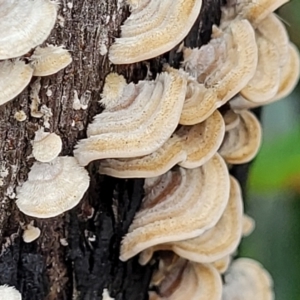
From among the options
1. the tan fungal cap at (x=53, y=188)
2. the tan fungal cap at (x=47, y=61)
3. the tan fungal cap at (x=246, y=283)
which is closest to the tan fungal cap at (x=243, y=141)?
the tan fungal cap at (x=246, y=283)

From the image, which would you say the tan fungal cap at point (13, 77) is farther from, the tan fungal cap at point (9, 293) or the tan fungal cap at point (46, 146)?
the tan fungal cap at point (9, 293)

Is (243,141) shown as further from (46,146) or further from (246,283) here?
(46,146)

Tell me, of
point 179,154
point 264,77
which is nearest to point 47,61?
point 179,154

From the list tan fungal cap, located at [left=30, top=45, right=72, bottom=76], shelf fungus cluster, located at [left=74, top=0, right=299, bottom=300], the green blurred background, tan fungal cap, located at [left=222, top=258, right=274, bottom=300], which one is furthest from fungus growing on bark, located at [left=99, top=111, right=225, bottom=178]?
the green blurred background

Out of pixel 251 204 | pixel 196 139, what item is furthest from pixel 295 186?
pixel 196 139

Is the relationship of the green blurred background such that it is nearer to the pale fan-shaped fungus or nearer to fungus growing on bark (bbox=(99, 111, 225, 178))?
the pale fan-shaped fungus

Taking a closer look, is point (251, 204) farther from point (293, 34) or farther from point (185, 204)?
point (185, 204)
